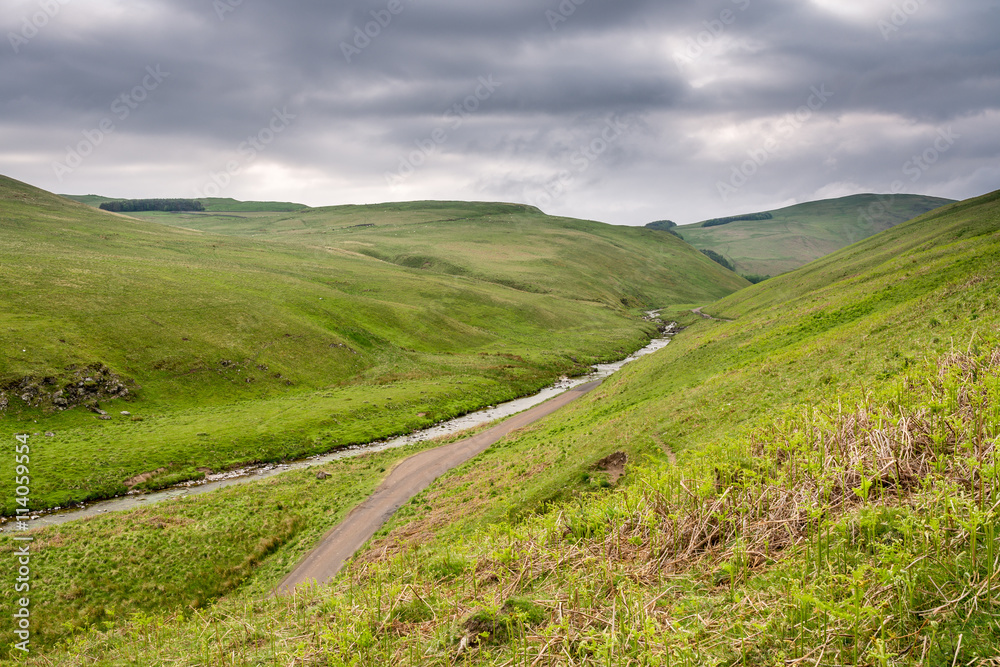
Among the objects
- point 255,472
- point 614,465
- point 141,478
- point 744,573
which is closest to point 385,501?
point 614,465

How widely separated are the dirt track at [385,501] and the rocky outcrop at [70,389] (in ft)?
131

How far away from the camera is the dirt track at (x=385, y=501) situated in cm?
2806

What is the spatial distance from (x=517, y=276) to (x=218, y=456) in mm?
140287

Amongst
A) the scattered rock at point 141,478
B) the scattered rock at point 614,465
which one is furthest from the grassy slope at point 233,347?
the scattered rock at point 614,465

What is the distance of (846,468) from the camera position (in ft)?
33.0

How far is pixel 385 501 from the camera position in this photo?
37.0 meters

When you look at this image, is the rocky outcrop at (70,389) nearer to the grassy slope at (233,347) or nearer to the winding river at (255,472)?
the grassy slope at (233,347)

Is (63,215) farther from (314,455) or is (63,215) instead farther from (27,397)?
(314,455)

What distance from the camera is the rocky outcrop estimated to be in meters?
52.8

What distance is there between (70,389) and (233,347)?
22514 millimetres

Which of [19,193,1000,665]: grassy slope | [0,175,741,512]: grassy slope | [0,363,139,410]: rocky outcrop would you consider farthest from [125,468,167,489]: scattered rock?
[19,193,1000,665]: grassy slope

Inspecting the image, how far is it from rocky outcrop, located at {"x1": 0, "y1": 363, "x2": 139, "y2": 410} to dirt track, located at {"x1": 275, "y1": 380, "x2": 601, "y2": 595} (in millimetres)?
39840

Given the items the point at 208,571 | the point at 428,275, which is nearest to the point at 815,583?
the point at 208,571

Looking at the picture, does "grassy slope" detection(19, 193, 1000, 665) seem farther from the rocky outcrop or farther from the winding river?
A: the rocky outcrop
